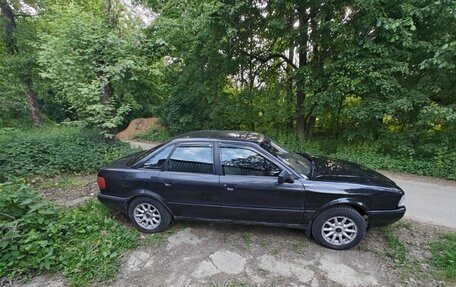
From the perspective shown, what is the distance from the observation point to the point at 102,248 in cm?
330

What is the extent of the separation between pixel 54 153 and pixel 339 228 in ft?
23.5

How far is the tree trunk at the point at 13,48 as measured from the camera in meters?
11.1

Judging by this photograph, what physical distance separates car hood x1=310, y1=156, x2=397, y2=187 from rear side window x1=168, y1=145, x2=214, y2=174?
1609 millimetres

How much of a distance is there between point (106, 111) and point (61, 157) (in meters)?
1.72

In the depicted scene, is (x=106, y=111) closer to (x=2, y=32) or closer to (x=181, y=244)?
(x=181, y=244)

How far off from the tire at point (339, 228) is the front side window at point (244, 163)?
0.95 meters

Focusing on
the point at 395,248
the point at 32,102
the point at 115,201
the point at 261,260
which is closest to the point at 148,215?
the point at 115,201

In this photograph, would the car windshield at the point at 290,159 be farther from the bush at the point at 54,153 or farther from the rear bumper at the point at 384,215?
the bush at the point at 54,153

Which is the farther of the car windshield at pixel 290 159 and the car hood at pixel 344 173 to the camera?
the car windshield at pixel 290 159

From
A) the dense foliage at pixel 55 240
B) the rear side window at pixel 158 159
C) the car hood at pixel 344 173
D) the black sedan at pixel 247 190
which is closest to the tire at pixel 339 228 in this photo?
the black sedan at pixel 247 190

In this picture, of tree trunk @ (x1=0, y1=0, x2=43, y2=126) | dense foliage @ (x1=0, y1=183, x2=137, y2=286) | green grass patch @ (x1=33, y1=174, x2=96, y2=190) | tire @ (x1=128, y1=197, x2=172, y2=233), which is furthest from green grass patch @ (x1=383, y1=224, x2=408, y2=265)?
tree trunk @ (x1=0, y1=0, x2=43, y2=126)

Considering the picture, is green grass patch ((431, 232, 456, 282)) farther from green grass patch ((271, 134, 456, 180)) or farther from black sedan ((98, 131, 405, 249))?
green grass patch ((271, 134, 456, 180))

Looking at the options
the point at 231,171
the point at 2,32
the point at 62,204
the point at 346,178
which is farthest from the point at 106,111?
the point at 2,32

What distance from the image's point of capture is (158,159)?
3.84m
